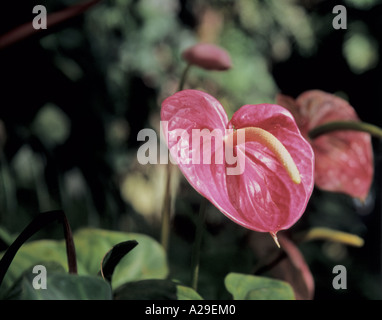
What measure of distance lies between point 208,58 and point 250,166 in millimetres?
141

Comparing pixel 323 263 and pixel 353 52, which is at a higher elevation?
pixel 353 52

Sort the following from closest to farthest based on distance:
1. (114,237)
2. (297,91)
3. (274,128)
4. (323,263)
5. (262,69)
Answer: (274,128) → (114,237) → (297,91) → (262,69) → (323,263)

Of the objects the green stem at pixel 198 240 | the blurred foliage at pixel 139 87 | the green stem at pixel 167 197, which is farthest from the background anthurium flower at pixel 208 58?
the blurred foliage at pixel 139 87

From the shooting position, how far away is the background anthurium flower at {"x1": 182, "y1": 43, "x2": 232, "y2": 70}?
1.43ft

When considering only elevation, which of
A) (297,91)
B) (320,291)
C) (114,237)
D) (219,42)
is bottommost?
(320,291)

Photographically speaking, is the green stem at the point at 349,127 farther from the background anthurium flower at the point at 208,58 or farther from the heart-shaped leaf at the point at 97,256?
the heart-shaped leaf at the point at 97,256

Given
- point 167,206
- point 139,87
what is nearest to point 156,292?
point 167,206

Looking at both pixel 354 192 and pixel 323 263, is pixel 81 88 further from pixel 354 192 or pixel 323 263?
pixel 323 263

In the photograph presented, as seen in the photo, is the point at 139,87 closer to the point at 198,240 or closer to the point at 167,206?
the point at 167,206

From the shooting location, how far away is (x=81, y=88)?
0.79 m

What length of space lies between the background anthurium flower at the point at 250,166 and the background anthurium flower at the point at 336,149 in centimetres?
12

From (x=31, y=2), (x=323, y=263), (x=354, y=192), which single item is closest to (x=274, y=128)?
(x=354, y=192)

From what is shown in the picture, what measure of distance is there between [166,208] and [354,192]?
0.21 meters

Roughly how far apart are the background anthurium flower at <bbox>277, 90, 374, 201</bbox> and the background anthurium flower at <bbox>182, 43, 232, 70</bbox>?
8cm
